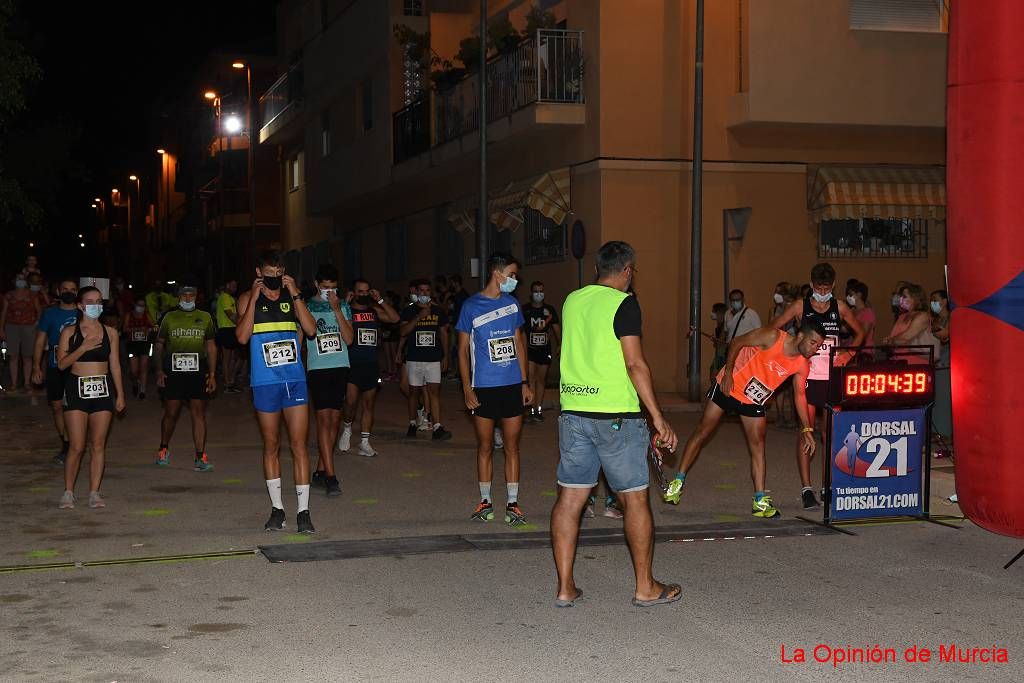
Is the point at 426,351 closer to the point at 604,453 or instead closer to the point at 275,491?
the point at 275,491

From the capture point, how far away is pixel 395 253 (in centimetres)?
3562

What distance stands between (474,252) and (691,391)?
9.33 meters

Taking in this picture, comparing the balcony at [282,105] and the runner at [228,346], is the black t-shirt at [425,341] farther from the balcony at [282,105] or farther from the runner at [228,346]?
the balcony at [282,105]

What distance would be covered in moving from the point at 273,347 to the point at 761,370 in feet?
11.8

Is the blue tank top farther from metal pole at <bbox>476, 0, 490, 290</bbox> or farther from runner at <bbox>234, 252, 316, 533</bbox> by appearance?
metal pole at <bbox>476, 0, 490, 290</bbox>

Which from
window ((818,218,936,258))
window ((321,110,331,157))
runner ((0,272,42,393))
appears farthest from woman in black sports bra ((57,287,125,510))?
window ((321,110,331,157))

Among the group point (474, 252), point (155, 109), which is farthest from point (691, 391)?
point (155, 109)

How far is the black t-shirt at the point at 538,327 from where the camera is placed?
18234 mm

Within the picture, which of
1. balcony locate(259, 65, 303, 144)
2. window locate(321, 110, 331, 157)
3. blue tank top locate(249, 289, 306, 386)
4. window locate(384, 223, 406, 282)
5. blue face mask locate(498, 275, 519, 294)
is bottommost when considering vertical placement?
blue tank top locate(249, 289, 306, 386)

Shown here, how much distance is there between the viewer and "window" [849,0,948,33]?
75.1 feet

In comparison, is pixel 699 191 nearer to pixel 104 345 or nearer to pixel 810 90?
pixel 810 90

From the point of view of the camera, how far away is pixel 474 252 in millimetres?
29531

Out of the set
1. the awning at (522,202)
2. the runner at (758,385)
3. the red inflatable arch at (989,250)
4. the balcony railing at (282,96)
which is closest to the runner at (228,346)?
the awning at (522,202)

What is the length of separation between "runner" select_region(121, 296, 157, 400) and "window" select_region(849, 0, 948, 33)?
13.0 m
